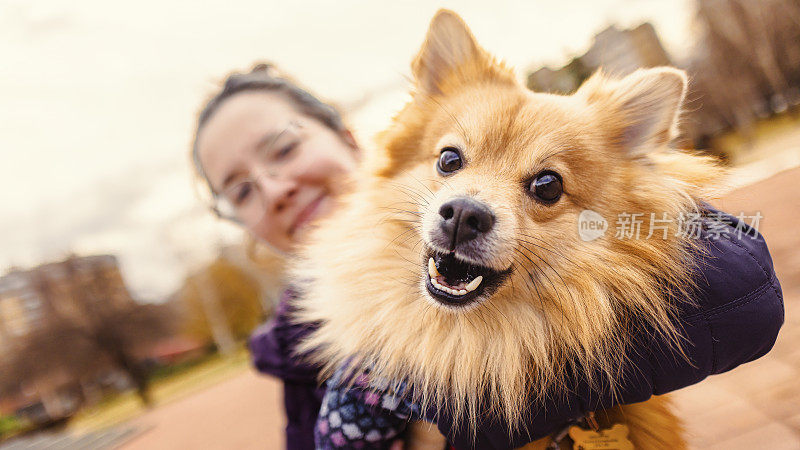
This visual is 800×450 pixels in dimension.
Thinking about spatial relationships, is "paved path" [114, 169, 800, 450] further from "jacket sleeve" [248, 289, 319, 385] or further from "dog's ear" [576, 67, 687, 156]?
"jacket sleeve" [248, 289, 319, 385]

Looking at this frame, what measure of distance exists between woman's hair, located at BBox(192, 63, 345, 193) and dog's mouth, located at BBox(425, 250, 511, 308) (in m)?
1.71

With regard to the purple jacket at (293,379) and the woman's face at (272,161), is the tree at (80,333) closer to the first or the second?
the woman's face at (272,161)

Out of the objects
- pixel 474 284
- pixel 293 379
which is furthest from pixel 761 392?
pixel 293 379

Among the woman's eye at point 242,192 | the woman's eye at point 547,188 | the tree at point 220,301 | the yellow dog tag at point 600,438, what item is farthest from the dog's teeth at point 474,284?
the tree at point 220,301

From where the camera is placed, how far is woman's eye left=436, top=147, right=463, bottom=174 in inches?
70.7

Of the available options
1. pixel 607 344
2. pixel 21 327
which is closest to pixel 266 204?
pixel 607 344

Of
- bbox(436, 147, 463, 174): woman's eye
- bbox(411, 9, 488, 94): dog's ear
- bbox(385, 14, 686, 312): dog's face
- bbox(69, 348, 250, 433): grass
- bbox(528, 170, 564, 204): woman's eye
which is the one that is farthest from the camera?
bbox(69, 348, 250, 433): grass

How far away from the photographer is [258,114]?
2.63 metres

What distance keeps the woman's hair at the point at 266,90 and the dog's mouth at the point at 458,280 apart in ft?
5.62

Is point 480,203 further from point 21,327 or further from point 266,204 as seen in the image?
point 21,327

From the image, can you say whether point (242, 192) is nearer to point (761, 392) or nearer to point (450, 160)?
point (450, 160)

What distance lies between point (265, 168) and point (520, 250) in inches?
66.9

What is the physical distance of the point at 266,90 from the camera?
2.83 m

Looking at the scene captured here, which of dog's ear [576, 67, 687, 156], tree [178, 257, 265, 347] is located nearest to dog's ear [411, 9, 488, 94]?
dog's ear [576, 67, 687, 156]
